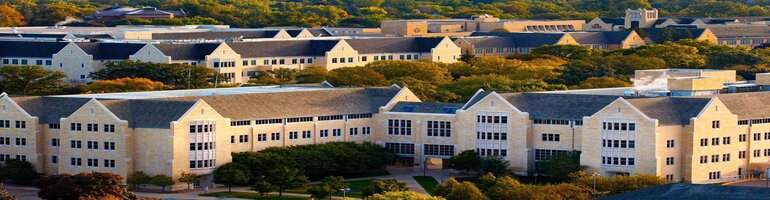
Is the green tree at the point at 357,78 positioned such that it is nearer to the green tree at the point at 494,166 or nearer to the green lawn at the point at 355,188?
the green tree at the point at 494,166

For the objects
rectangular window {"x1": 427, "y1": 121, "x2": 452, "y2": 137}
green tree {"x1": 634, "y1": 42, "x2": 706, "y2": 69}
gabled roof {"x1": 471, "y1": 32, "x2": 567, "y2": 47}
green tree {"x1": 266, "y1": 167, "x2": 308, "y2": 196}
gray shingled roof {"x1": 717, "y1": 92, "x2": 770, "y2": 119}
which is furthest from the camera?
gabled roof {"x1": 471, "y1": 32, "x2": 567, "y2": 47}

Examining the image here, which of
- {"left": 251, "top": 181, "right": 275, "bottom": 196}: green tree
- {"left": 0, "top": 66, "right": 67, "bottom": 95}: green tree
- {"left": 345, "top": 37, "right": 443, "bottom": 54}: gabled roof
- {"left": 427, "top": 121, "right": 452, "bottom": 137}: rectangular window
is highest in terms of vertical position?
{"left": 345, "top": 37, "right": 443, "bottom": 54}: gabled roof

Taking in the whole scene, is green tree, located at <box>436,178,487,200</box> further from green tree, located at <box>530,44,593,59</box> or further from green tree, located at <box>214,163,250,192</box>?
green tree, located at <box>530,44,593,59</box>

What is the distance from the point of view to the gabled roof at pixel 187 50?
14238cm

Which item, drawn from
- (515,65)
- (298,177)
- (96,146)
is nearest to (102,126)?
(96,146)

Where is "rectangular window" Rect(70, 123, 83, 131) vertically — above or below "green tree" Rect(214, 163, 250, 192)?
above

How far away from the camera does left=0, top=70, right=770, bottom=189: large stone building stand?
306 feet

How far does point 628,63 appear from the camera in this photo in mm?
151125

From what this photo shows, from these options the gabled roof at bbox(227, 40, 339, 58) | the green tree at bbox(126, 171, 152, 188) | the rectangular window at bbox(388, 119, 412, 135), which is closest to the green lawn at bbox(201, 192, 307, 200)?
the green tree at bbox(126, 171, 152, 188)

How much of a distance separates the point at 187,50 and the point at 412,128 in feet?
148

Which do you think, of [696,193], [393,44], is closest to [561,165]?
[696,193]

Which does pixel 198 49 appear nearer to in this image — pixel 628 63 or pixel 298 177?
pixel 628 63

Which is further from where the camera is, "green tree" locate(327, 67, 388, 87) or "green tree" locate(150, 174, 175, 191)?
"green tree" locate(327, 67, 388, 87)

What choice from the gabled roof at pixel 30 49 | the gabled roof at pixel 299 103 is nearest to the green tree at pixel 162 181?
the gabled roof at pixel 299 103
